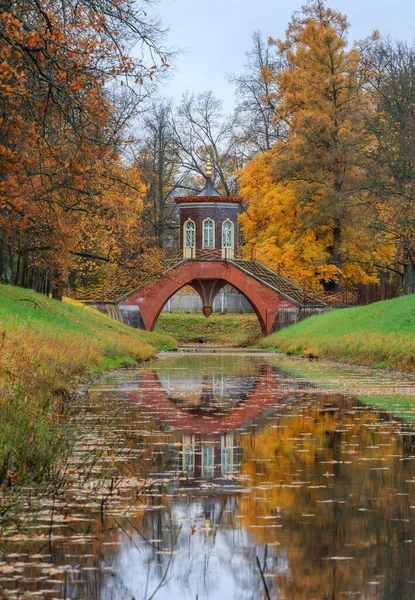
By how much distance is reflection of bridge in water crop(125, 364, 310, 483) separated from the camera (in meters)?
9.55

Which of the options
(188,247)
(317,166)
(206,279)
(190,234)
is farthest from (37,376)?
(190,234)

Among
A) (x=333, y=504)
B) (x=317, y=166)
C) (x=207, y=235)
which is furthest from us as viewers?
(x=207, y=235)

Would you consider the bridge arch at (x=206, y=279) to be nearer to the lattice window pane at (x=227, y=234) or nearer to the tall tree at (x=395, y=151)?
the lattice window pane at (x=227, y=234)

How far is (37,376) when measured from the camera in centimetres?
1345

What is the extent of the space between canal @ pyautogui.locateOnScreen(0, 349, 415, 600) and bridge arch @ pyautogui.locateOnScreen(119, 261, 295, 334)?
4621cm

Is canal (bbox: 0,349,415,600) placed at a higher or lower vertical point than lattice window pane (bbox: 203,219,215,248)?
lower

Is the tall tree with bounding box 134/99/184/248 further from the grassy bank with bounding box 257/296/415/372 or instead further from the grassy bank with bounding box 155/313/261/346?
the grassy bank with bounding box 257/296/415/372

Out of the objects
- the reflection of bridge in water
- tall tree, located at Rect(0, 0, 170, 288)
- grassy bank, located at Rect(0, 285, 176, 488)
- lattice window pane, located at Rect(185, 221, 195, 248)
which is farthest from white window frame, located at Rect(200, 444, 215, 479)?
lattice window pane, located at Rect(185, 221, 195, 248)

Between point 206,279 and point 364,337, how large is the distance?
3120 centimetres

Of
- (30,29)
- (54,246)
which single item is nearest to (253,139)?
(54,246)

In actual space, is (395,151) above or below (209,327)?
above

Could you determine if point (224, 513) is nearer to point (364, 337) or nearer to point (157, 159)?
point (364, 337)

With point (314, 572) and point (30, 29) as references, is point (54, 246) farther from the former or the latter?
point (314, 572)

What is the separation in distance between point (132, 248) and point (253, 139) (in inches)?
1318
